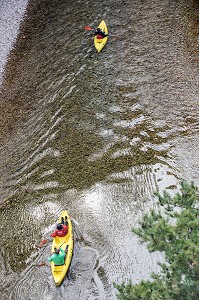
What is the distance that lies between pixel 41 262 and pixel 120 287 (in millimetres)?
4389

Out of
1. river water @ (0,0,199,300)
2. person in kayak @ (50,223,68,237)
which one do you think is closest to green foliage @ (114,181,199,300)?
river water @ (0,0,199,300)

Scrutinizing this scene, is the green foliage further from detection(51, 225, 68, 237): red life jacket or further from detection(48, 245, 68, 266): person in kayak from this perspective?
detection(51, 225, 68, 237): red life jacket

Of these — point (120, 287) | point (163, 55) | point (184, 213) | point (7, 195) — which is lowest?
point (163, 55)

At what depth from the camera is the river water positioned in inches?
443

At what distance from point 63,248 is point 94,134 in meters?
4.17

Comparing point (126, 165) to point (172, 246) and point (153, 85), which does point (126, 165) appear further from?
point (172, 246)

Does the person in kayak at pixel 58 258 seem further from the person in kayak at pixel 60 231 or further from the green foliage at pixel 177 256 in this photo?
the green foliage at pixel 177 256

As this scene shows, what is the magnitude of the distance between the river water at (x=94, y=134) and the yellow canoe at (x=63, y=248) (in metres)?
0.25

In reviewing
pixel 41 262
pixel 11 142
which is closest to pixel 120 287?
pixel 41 262

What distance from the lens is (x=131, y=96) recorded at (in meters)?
14.8

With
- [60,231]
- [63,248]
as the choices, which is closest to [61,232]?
[60,231]

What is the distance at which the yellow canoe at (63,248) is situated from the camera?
10785 mm

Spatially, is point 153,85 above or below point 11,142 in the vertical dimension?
below

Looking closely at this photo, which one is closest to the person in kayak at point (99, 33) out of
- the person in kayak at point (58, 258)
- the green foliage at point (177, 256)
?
the person in kayak at point (58, 258)
